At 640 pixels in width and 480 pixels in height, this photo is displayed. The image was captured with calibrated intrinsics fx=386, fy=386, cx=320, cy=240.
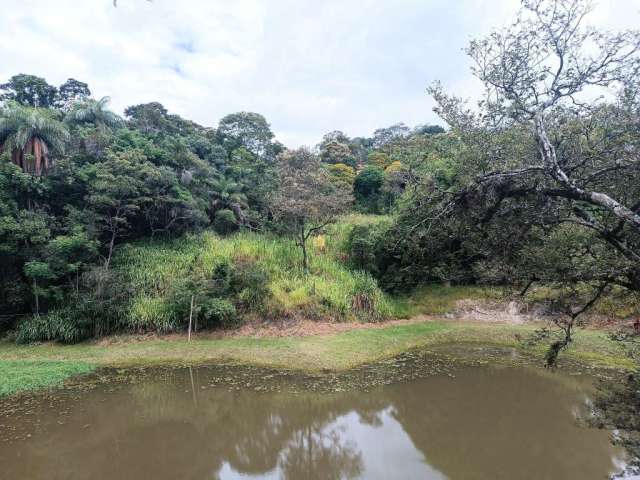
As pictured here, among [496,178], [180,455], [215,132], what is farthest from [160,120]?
[496,178]

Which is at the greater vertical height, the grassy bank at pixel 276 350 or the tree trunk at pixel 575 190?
the tree trunk at pixel 575 190

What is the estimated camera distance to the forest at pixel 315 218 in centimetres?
423

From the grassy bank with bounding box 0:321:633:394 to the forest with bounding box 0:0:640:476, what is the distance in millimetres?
802

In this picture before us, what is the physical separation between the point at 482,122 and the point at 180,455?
6.66 metres

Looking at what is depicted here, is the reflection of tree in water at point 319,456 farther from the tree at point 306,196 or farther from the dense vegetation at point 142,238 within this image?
the tree at point 306,196

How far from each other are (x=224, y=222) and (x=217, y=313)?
6.01 meters

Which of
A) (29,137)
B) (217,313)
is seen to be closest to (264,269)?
(217,313)

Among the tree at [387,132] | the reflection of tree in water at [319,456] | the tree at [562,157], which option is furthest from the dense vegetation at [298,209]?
the tree at [387,132]

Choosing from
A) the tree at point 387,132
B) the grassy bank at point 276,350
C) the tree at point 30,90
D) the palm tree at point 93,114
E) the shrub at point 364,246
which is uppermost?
the tree at point 387,132

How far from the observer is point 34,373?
A: 365 inches

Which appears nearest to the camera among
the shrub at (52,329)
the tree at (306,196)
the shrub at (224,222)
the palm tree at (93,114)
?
the shrub at (52,329)

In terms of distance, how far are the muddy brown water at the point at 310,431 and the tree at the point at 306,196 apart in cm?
704

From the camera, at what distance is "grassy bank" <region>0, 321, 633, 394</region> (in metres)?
9.78

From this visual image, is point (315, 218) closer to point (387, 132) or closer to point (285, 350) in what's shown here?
point (285, 350)
